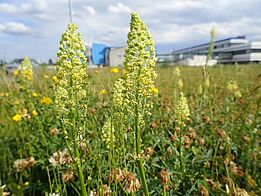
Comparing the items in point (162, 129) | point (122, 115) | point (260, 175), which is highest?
point (122, 115)

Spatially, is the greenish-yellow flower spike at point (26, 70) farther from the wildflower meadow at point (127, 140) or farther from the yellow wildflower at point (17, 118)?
the yellow wildflower at point (17, 118)

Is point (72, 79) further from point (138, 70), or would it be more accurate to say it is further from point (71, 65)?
point (138, 70)

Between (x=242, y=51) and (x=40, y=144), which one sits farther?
(x=242, y=51)

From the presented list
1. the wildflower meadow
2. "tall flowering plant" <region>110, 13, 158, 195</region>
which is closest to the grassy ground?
the wildflower meadow

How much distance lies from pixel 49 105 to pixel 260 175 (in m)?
2.30

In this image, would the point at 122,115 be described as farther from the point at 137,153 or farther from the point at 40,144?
the point at 40,144

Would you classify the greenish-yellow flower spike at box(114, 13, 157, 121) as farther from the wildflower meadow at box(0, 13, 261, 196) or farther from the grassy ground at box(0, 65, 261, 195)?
the grassy ground at box(0, 65, 261, 195)

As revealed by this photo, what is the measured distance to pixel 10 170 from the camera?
7.73 feet

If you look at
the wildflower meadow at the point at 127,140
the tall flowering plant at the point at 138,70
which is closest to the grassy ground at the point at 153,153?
the wildflower meadow at the point at 127,140

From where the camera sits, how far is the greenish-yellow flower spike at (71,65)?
1.03 metres

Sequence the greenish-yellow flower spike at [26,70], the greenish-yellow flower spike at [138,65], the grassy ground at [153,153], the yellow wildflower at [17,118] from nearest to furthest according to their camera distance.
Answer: the greenish-yellow flower spike at [138,65]
the grassy ground at [153,153]
the yellow wildflower at [17,118]
the greenish-yellow flower spike at [26,70]

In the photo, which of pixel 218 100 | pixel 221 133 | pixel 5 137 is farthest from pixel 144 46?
pixel 218 100

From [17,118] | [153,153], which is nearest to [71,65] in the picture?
[153,153]

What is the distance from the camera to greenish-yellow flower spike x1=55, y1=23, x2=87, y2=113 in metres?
1.03
